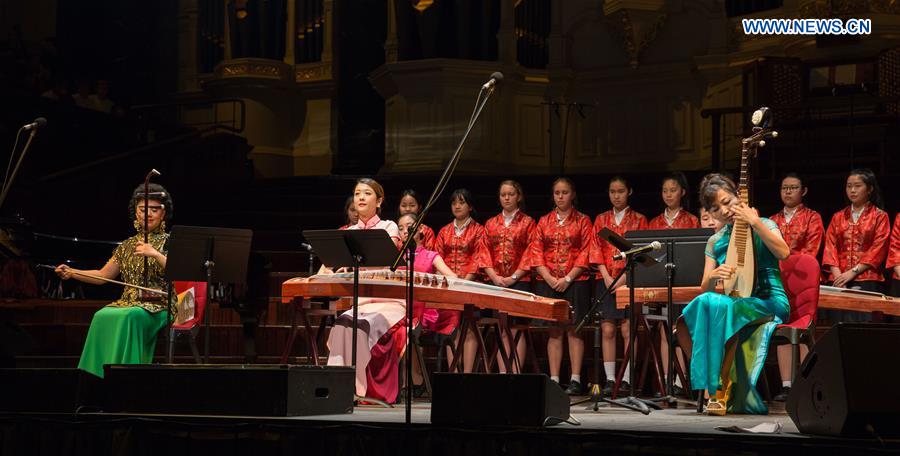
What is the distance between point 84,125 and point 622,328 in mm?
5988

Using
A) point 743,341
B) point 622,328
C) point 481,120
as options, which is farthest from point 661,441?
point 481,120

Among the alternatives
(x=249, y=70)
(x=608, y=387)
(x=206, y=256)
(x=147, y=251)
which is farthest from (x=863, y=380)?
(x=249, y=70)

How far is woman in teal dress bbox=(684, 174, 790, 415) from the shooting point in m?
5.53

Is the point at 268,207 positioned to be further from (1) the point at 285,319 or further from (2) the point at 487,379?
(2) the point at 487,379

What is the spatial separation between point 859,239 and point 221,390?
4535 mm

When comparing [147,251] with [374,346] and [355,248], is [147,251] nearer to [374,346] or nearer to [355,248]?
[355,248]

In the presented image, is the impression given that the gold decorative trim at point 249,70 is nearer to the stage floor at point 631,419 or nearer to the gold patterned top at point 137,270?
the gold patterned top at point 137,270

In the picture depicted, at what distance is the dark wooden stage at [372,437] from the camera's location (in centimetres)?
401

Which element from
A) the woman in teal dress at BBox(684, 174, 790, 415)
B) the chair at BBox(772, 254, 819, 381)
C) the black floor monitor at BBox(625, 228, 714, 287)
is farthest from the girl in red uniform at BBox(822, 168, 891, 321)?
the woman in teal dress at BBox(684, 174, 790, 415)

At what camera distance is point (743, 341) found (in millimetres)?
5594

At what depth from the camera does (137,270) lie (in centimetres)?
633

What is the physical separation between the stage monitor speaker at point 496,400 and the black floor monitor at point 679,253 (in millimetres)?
1729

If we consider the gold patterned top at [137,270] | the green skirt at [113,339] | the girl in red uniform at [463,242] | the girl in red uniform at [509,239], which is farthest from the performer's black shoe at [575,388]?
the green skirt at [113,339]

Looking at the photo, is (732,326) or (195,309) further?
(195,309)
